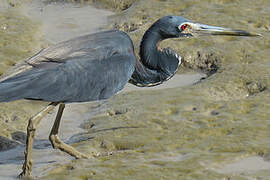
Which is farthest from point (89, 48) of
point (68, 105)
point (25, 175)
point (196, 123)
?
point (68, 105)

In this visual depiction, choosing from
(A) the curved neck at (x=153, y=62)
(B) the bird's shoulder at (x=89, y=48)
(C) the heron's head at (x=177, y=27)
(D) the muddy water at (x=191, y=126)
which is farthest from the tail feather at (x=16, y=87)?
(C) the heron's head at (x=177, y=27)

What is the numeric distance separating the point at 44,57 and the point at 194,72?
2.63 metres

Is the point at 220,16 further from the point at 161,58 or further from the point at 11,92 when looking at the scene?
the point at 11,92

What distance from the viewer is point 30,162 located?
500cm

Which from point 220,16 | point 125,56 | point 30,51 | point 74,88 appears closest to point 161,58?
point 125,56

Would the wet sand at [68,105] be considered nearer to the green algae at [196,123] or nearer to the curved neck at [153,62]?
the green algae at [196,123]

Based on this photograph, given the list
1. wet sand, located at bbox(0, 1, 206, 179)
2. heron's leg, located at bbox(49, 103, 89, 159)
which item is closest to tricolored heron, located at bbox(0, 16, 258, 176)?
heron's leg, located at bbox(49, 103, 89, 159)

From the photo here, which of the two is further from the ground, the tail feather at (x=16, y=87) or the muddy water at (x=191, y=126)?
the tail feather at (x=16, y=87)

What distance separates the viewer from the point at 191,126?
585cm

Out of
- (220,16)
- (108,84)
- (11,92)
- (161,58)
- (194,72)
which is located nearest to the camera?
(11,92)

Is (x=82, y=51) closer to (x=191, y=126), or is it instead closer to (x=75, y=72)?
(x=75, y=72)

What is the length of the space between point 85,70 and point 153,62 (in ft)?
2.47

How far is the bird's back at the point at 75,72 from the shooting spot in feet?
16.6


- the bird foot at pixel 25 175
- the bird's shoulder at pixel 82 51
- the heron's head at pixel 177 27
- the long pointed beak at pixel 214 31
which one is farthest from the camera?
the long pointed beak at pixel 214 31
